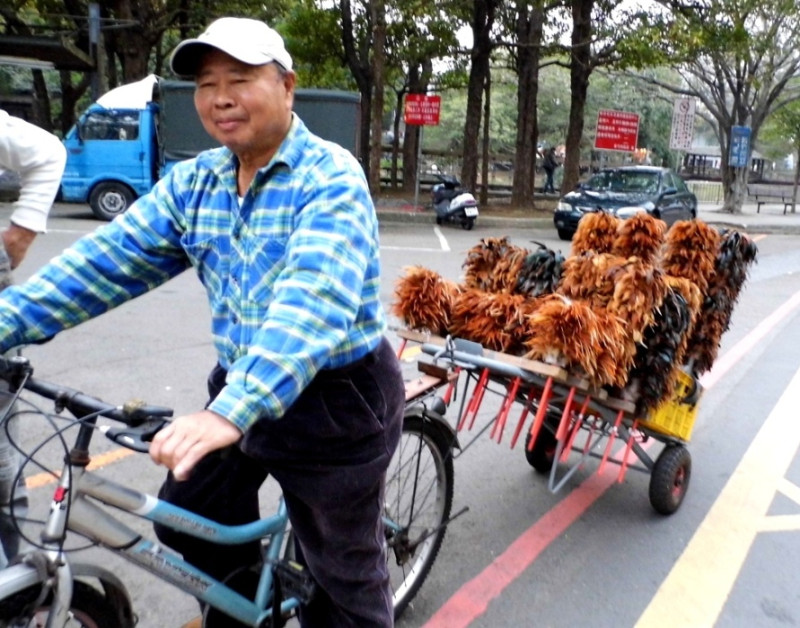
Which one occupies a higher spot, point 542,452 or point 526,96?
point 526,96

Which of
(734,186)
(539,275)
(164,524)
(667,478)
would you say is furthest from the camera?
(734,186)

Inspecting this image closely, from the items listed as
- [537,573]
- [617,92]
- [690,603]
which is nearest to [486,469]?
[537,573]

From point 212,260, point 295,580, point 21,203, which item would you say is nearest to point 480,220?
point 21,203

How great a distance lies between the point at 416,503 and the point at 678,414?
5.02 ft

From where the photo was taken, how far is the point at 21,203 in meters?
2.73

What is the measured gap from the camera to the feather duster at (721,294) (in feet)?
13.0

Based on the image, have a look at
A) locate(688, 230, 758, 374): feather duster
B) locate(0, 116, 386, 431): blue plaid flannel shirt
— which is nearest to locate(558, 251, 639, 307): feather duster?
locate(688, 230, 758, 374): feather duster

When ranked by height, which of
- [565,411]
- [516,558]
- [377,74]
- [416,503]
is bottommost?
[516,558]

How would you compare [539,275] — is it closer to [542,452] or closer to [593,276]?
[593,276]

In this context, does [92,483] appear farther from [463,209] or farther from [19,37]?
[19,37]

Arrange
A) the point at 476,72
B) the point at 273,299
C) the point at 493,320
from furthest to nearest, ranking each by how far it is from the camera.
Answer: the point at 476,72, the point at 493,320, the point at 273,299

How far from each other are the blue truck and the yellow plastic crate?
11.8 m

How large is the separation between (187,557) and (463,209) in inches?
583

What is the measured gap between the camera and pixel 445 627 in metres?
3.13
